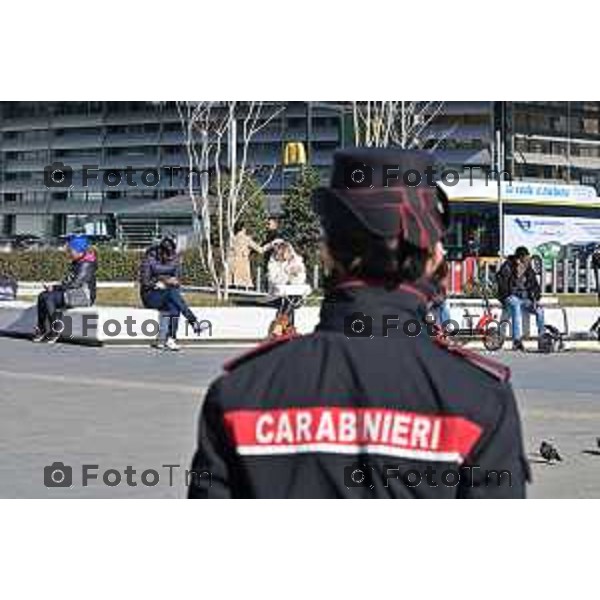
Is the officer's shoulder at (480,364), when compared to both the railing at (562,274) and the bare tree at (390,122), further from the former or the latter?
the railing at (562,274)

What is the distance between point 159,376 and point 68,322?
5.08 metres

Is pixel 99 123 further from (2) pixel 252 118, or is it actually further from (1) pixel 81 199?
(2) pixel 252 118

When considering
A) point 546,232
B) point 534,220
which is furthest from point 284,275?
point 546,232

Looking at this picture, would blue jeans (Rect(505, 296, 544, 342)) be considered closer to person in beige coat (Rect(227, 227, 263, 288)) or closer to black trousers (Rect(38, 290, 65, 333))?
person in beige coat (Rect(227, 227, 263, 288))

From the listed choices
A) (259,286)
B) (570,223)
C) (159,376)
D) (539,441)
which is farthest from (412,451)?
(570,223)

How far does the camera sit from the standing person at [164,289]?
18.2m

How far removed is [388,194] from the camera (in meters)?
2.23

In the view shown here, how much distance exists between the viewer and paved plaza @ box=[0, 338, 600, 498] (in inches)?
329

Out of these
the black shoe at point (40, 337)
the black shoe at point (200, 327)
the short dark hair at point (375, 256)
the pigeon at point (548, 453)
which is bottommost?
the pigeon at point (548, 453)

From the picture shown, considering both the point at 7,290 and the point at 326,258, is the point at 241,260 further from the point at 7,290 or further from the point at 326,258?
the point at 326,258

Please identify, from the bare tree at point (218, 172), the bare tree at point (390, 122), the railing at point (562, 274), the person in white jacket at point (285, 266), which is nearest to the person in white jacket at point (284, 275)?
the person in white jacket at point (285, 266)

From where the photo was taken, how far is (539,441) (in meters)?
10.0

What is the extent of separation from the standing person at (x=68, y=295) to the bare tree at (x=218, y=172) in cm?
270

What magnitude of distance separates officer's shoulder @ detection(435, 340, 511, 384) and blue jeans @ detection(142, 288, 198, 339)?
16.0 metres
